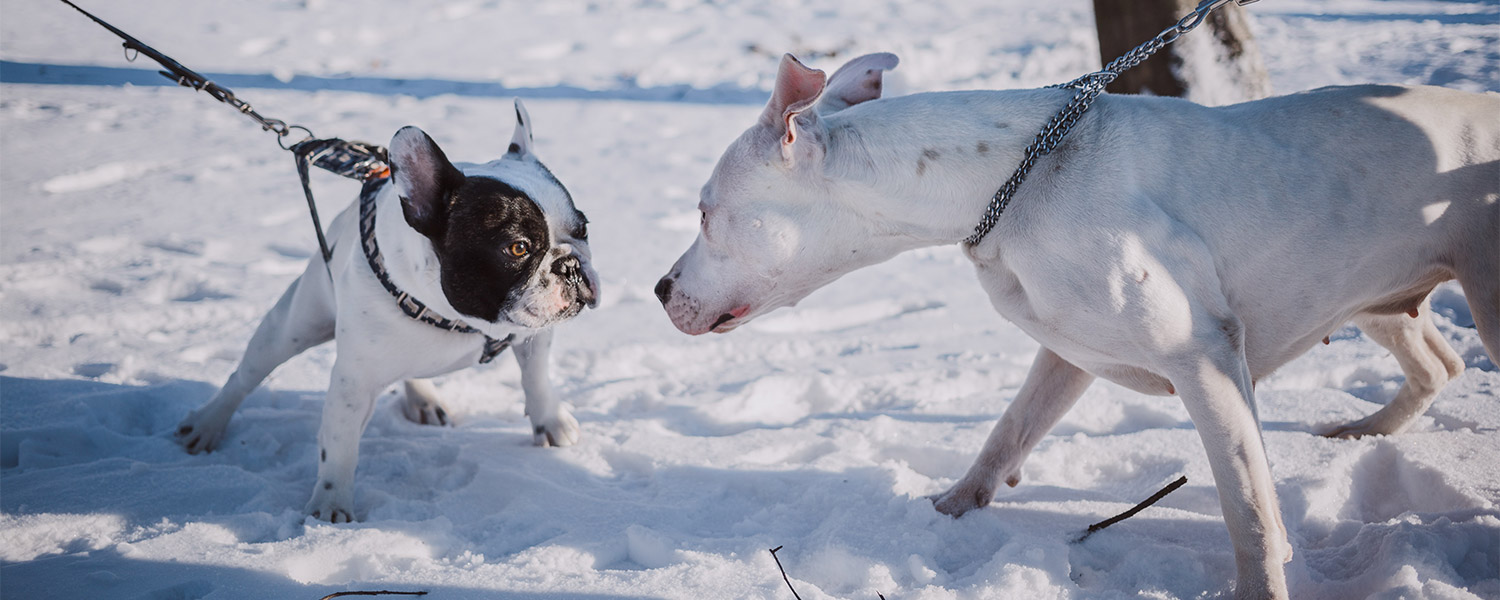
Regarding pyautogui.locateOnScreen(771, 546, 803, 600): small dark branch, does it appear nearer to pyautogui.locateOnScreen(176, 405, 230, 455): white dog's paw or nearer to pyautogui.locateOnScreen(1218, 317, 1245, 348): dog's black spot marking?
pyautogui.locateOnScreen(1218, 317, 1245, 348): dog's black spot marking

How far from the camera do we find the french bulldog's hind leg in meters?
3.61

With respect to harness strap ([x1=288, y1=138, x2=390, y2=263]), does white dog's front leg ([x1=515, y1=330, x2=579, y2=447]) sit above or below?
below

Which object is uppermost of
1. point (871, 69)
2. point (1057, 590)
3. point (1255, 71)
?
point (871, 69)

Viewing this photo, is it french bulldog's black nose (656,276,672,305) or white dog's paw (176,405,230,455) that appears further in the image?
white dog's paw (176,405,230,455)

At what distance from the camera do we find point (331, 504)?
111 inches

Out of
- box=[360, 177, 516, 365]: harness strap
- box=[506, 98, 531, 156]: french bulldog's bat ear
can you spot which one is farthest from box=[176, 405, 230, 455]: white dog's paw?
box=[506, 98, 531, 156]: french bulldog's bat ear

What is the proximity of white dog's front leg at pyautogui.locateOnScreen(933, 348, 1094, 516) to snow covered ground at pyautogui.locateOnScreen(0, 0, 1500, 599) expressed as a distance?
0.09m

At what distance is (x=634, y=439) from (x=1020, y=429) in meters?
1.38

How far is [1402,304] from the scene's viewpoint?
8.13 feet

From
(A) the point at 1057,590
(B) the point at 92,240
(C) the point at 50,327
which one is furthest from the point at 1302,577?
(B) the point at 92,240

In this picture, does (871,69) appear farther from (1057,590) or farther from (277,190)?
(277,190)

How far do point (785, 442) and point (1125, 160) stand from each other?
5.25ft

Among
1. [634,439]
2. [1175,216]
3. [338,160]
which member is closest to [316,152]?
[338,160]

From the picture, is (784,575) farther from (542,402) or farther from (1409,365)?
(1409,365)
